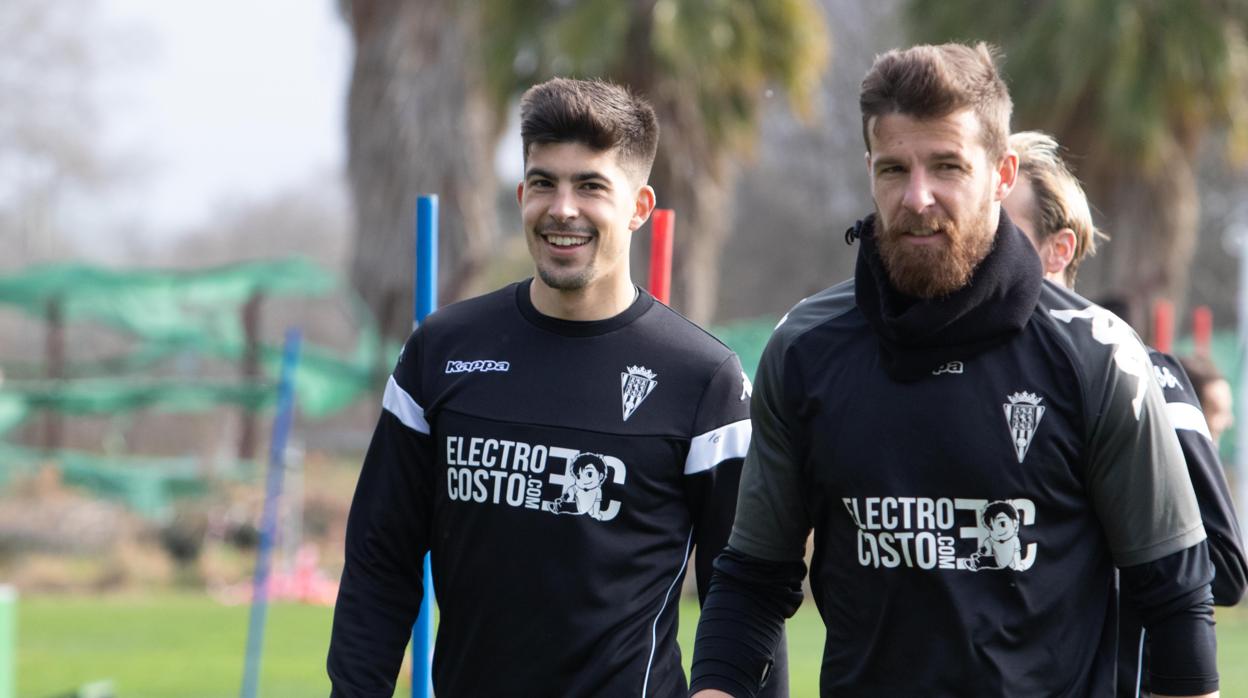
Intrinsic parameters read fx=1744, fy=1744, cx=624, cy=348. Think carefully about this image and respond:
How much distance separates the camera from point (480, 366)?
378 centimetres

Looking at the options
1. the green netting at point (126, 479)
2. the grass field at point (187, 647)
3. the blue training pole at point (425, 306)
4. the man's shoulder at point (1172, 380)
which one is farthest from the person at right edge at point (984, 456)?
the green netting at point (126, 479)

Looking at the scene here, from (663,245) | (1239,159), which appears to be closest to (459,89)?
(1239,159)

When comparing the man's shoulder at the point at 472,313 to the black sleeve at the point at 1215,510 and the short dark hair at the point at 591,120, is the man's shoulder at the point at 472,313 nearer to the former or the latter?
the short dark hair at the point at 591,120

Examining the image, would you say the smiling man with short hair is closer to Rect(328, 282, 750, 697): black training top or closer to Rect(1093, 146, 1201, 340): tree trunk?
Rect(328, 282, 750, 697): black training top

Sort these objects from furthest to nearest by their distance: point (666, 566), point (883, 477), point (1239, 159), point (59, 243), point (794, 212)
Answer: point (59, 243) → point (794, 212) → point (1239, 159) → point (666, 566) → point (883, 477)

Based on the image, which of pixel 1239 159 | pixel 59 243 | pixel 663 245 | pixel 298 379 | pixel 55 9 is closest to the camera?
pixel 663 245

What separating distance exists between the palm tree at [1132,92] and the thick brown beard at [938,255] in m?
13.7

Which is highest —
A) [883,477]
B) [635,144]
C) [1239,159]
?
[1239,159]

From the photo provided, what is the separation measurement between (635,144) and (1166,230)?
49.3 feet

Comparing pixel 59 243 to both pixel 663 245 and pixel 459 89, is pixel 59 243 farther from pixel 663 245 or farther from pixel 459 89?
pixel 663 245

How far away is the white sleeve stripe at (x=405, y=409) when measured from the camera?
12.4 feet

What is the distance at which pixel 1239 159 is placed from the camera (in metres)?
17.6

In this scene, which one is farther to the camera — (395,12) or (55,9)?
(55,9)

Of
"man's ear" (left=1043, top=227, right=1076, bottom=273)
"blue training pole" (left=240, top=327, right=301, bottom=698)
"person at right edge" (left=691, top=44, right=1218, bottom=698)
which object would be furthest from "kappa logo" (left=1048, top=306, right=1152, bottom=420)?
"blue training pole" (left=240, top=327, right=301, bottom=698)
